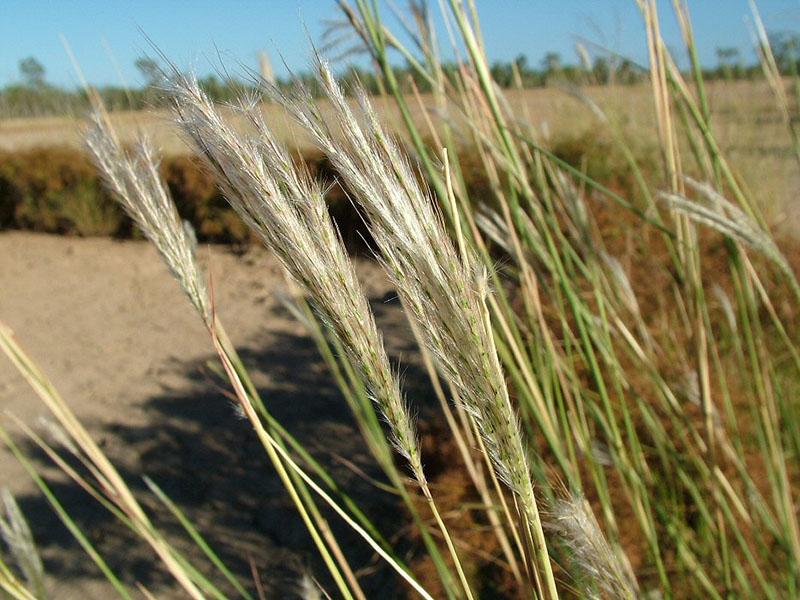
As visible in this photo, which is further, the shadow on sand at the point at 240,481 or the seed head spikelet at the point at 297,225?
the shadow on sand at the point at 240,481

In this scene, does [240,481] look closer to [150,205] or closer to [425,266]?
[150,205]

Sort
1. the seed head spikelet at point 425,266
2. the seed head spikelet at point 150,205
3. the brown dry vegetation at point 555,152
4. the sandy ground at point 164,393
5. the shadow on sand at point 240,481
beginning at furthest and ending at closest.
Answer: the sandy ground at point 164,393 < the shadow on sand at point 240,481 < the brown dry vegetation at point 555,152 < the seed head spikelet at point 150,205 < the seed head spikelet at point 425,266

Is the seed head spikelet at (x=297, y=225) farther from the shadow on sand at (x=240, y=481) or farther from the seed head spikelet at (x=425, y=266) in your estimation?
the shadow on sand at (x=240, y=481)

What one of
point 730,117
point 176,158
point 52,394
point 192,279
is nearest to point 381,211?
point 192,279

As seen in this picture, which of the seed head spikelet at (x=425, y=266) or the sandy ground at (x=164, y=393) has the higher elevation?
the seed head spikelet at (x=425, y=266)

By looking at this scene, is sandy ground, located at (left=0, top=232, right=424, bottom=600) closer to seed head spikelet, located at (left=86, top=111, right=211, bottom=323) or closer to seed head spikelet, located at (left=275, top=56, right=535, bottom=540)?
seed head spikelet, located at (left=86, top=111, right=211, bottom=323)

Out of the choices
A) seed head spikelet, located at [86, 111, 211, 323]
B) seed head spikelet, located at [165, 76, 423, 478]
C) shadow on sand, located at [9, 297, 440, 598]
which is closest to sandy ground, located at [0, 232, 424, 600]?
shadow on sand, located at [9, 297, 440, 598]

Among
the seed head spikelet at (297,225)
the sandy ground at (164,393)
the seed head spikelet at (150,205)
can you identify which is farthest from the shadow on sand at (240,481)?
the seed head spikelet at (297,225)

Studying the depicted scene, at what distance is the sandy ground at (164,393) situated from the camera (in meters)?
2.63

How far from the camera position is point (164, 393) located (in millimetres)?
3912

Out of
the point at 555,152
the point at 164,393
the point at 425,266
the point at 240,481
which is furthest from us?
the point at 555,152

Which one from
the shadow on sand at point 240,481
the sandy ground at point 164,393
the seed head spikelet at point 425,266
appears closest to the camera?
the seed head spikelet at point 425,266

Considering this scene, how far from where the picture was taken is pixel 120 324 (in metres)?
4.96

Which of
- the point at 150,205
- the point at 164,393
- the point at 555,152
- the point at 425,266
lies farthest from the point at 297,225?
the point at 555,152
